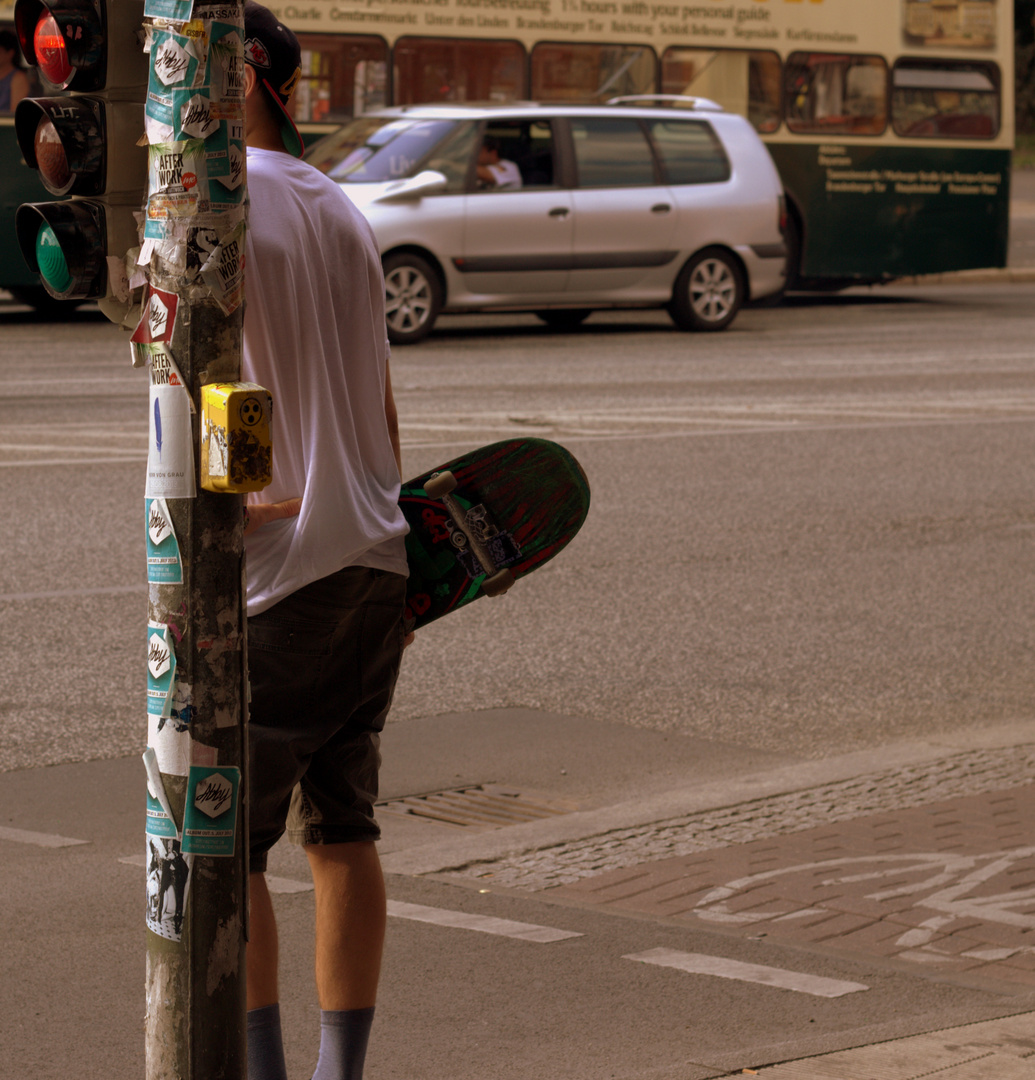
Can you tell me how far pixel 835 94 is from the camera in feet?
74.9

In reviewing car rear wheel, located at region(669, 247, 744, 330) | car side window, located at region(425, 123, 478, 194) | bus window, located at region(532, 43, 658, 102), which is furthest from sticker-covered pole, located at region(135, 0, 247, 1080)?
bus window, located at region(532, 43, 658, 102)

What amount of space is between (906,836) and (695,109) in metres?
15.6

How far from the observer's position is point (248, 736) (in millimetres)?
2973

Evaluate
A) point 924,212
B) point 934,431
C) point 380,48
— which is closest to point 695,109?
point 380,48

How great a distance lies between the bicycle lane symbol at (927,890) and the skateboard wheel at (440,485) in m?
1.60

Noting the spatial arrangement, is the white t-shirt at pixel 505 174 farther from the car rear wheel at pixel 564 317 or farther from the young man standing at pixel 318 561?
the young man standing at pixel 318 561

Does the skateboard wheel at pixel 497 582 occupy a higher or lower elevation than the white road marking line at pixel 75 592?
higher

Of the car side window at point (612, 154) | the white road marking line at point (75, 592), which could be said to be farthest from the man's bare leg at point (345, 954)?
the car side window at point (612, 154)

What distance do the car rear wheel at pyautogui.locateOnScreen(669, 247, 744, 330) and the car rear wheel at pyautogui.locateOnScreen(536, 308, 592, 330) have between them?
100 centimetres

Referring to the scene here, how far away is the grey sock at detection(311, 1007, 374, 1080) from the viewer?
3262 millimetres

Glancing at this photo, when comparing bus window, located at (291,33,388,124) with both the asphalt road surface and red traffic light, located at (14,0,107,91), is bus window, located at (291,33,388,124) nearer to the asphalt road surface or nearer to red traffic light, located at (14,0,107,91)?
the asphalt road surface

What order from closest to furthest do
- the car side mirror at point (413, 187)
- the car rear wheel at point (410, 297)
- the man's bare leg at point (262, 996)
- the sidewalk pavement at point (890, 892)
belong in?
the man's bare leg at point (262, 996) → the sidewalk pavement at point (890, 892) → the car side mirror at point (413, 187) → the car rear wheel at point (410, 297)

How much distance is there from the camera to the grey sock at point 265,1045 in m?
3.22

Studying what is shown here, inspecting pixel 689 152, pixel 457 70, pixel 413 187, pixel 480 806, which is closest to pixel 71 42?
pixel 480 806
